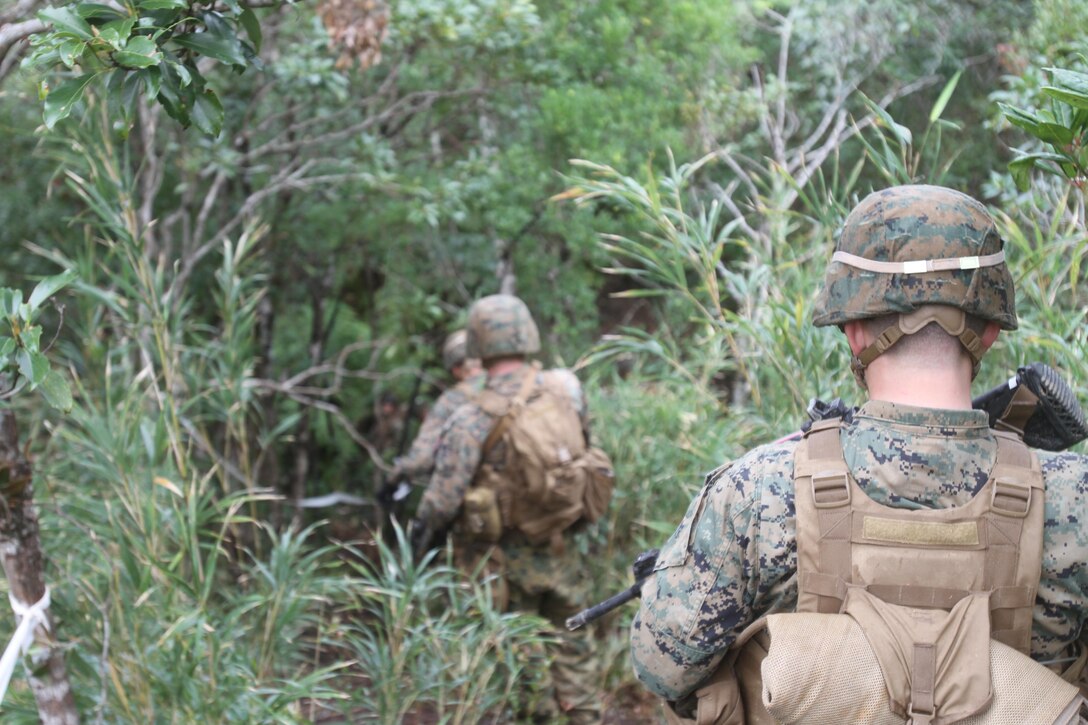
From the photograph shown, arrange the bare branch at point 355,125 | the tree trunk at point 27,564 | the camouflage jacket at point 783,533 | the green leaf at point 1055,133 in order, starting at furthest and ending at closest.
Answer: the bare branch at point 355,125 → the tree trunk at point 27,564 → the green leaf at point 1055,133 → the camouflage jacket at point 783,533

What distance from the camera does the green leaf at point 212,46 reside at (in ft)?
6.55

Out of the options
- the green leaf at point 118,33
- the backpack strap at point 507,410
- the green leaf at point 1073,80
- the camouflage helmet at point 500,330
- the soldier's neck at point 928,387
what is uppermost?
the green leaf at point 118,33

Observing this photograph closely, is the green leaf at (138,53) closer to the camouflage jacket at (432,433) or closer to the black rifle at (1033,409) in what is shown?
the black rifle at (1033,409)

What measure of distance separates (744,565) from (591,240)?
4.30 metres

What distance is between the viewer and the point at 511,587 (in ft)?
14.4

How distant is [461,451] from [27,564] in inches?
72.0

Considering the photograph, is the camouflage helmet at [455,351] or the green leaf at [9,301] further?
the camouflage helmet at [455,351]

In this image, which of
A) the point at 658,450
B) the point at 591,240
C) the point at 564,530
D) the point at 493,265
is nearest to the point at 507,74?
the point at 591,240

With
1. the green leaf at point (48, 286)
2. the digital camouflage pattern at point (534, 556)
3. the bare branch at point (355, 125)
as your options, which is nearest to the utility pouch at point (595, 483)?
the digital camouflage pattern at point (534, 556)

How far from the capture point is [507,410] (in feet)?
13.5

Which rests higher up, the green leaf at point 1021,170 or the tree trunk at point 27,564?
the green leaf at point 1021,170

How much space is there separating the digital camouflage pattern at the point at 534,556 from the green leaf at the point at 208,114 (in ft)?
7.16

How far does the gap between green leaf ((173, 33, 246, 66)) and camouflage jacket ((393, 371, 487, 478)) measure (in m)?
2.40

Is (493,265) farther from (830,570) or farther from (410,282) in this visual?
(830,570)
